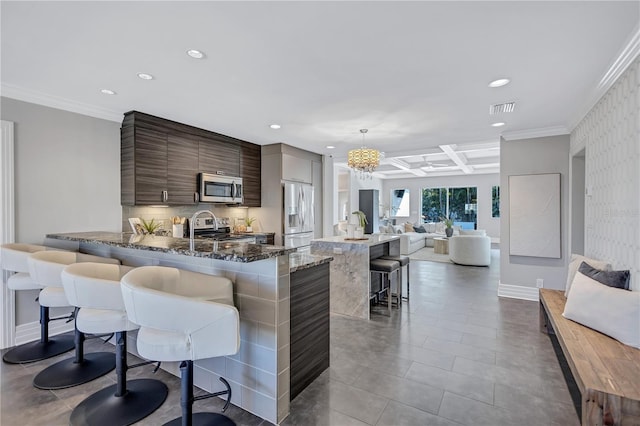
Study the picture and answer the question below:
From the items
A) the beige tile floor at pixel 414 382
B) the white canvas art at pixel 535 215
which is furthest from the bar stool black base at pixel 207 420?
the white canvas art at pixel 535 215

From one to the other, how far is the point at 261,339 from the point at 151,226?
2865 millimetres

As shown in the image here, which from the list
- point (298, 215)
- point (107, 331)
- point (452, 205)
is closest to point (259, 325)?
point (107, 331)

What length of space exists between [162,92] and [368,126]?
2.54m

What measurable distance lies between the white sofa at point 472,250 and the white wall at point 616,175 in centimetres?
337

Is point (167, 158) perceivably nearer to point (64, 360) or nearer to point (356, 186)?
point (64, 360)

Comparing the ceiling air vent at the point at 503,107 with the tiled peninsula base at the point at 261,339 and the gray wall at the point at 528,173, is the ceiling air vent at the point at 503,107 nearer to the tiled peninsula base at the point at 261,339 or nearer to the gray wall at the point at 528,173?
the gray wall at the point at 528,173

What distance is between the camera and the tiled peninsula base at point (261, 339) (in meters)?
1.86

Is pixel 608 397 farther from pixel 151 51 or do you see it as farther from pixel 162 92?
pixel 162 92

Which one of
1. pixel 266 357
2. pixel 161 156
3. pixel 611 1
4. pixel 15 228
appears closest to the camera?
pixel 611 1

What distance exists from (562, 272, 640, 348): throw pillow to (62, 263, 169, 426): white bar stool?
10.5ft

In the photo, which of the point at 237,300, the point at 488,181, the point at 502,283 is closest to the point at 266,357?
the point at 237,300

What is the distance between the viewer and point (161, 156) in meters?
3.94

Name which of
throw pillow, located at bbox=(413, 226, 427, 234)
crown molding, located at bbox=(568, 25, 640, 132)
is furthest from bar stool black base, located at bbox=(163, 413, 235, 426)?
throw pillow, located at bbox=(413, 226, 427, 234)

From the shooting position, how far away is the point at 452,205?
1193 centimetres
